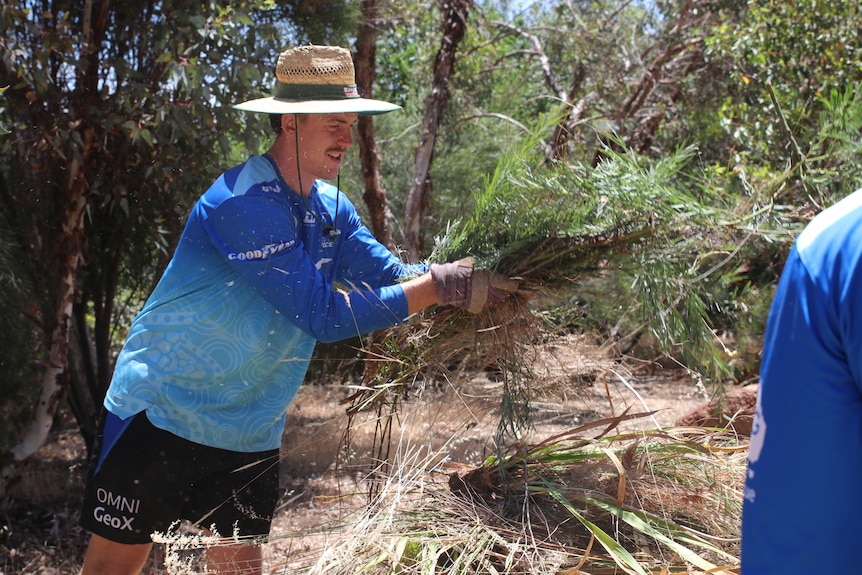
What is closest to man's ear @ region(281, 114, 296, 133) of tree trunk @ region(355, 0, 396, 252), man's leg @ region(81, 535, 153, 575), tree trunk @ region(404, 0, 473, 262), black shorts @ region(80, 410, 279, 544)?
black shorts @ region(80, 410, 279, 544)

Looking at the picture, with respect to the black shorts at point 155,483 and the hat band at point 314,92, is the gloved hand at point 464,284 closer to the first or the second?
the hat band at point 314,92

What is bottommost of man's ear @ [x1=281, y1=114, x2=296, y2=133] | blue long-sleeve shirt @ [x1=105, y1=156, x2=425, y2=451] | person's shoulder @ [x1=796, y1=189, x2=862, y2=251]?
blue long-sleeve shirt @ [x1=105, y1=156, x2=425, y2=451]

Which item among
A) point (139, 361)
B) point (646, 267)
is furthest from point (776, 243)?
point (139, 361)

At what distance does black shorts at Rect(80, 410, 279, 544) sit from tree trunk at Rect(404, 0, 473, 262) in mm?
3014

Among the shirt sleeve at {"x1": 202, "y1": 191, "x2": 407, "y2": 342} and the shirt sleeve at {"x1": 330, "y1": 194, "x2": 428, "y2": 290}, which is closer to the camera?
the shirt sleeve at {"x1": 202, "y1": 191, "x2": 407, "y2": 342}

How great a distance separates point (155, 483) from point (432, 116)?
12.0ft

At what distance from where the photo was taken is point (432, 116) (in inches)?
211

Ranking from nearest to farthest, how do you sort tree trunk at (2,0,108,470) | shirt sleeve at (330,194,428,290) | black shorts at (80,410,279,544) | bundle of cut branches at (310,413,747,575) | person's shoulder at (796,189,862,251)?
1. person's shoulder at (796,189,862,251)
2. bundle of cut branches at (310,413,747,575)
3. black shorts at (80,410,279,544)
4. shirt sleeve at (330,194,428,290)
5. tree trunk at (2,0,108,470)

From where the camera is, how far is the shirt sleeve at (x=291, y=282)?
6.37 ft

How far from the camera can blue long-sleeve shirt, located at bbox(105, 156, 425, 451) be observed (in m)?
1.96

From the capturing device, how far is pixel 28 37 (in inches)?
135

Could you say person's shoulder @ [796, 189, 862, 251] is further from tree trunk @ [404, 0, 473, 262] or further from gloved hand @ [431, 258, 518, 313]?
tree trunk @ [404, 0, 473, 262]

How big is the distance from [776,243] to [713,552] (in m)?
0.79

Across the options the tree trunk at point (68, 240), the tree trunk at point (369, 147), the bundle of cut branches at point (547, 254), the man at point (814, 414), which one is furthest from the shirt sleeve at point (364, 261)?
the tree trunk at point (369, 147)
